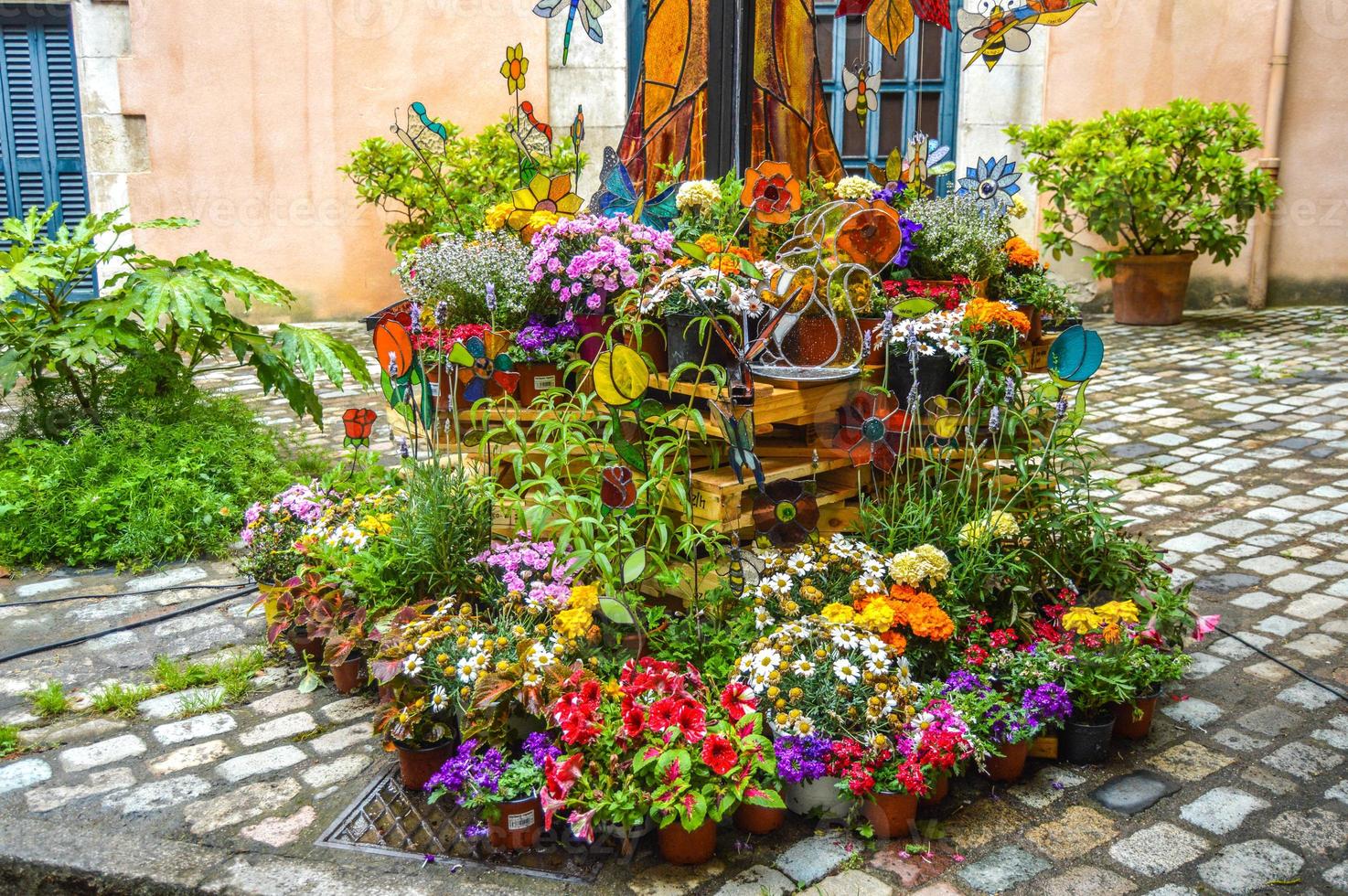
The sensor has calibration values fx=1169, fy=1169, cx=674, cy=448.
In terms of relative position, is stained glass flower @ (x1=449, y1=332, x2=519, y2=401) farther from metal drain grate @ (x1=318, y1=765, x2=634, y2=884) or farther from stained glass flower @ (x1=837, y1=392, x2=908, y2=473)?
metal drain grate @ (x1=318, y1=765, x2=634, y2=884)

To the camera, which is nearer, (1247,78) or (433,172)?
(433,172)

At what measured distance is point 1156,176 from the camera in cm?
828

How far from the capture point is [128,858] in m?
2.62

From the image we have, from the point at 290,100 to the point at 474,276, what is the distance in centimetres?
631

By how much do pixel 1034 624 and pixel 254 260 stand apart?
7.86 meters

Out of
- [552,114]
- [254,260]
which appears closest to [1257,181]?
[552,114]

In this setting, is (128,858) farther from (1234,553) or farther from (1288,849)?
(1234,553)

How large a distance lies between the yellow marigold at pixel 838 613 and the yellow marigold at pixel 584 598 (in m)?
0.60

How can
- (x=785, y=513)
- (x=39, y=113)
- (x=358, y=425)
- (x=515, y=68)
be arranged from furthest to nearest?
(x=39, y=113) < (x=515, y=68) < (x=358, y=425) < (x=785, y=513)

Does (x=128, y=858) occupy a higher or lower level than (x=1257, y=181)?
lower

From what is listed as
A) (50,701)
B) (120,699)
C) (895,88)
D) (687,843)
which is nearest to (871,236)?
(687,843)

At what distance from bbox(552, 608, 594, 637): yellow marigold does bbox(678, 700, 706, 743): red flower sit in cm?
38

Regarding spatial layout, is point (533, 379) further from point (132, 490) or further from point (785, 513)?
point (132, 490)

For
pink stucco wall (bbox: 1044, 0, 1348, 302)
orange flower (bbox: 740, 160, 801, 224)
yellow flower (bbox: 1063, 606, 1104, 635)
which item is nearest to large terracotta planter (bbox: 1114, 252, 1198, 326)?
pink stucco wall (bbox: 1044, 0, 1348, 302)
